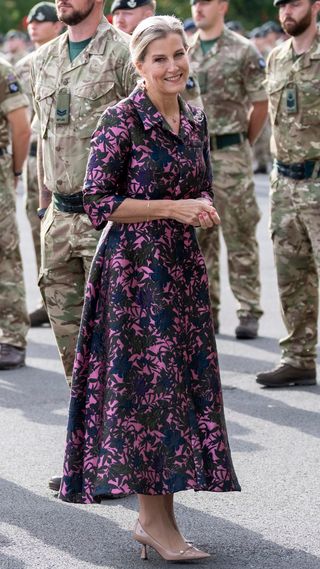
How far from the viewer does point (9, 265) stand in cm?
902

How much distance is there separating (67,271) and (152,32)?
5.22 ft

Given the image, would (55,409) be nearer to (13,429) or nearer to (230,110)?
(13,429)

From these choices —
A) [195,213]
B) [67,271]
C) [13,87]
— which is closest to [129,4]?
[13,87]

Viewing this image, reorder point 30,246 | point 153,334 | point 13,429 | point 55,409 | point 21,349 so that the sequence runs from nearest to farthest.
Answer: point 153,334 < point 13,429 < point 55,409 < point 21,349 < point 30,246

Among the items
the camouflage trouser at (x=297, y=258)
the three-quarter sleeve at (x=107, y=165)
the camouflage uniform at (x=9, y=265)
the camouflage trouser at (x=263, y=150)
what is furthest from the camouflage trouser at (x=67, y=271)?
the camouflage trouser at (x=263, y=150)

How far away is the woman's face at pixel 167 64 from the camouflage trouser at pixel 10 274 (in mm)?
3940

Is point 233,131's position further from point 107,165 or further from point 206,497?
point 107,165

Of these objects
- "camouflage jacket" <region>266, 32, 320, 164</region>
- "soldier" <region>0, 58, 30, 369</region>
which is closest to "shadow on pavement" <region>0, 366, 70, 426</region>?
"soldier" <region>0, 58, 30, 369</region>

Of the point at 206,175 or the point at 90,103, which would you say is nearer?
the point at 206,175

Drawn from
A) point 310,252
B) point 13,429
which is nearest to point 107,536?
point 13,429

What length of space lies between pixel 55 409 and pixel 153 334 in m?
2.72

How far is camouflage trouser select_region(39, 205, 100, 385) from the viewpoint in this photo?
6168 millimetres

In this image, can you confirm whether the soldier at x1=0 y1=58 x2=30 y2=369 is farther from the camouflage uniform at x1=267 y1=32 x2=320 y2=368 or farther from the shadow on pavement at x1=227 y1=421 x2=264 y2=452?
the shadow on pavement at x1=227 y1=421 x2=264 y2=452

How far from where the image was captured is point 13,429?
714cm
